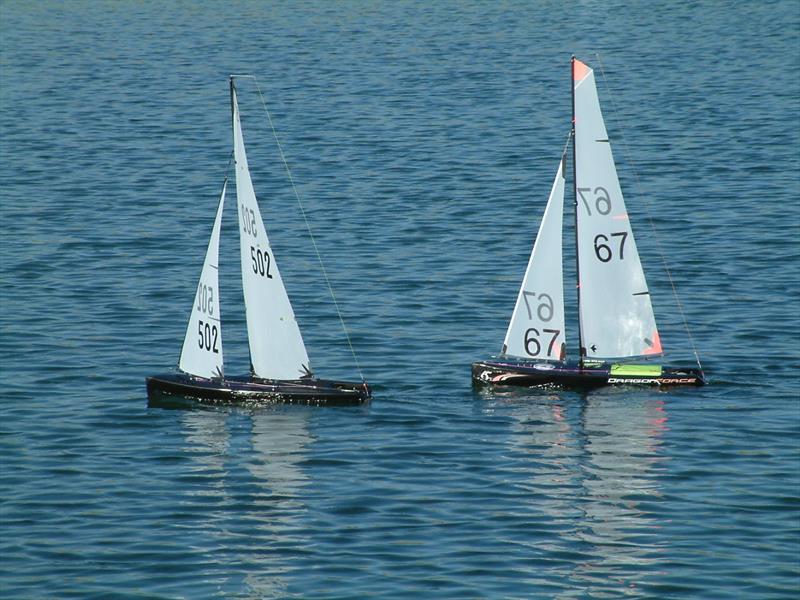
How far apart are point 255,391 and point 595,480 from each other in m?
10.5

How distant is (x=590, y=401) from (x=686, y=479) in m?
6.22

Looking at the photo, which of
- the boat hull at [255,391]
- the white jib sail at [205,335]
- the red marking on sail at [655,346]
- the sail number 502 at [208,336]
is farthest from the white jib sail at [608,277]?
the sail number 502 at [208,336]

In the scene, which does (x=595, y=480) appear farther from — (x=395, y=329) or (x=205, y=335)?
(x=395, y=329)

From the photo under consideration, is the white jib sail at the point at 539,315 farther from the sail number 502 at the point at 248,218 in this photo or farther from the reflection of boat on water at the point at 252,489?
the sail number 502 at the point at 248,218

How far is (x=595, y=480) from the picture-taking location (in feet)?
135

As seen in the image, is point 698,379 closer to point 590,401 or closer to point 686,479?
point 590,401

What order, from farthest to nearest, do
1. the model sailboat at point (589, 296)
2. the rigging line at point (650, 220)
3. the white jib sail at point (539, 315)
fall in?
the rigging line at point (650, 220) < the white jib sail at point (539, 315) < the model sailboat at point (589, 296)

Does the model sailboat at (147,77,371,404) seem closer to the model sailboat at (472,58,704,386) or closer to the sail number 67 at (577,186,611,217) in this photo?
the model sailboat at (472,58,704,386)

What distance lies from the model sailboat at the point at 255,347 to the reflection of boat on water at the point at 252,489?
75 centimetres

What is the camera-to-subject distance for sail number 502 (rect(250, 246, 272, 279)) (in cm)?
4697

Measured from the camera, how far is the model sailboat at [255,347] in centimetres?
4666

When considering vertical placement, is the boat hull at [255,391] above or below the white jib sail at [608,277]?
below

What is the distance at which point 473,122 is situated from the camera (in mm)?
97875

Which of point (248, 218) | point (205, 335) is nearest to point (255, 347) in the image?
point (205, 335)
